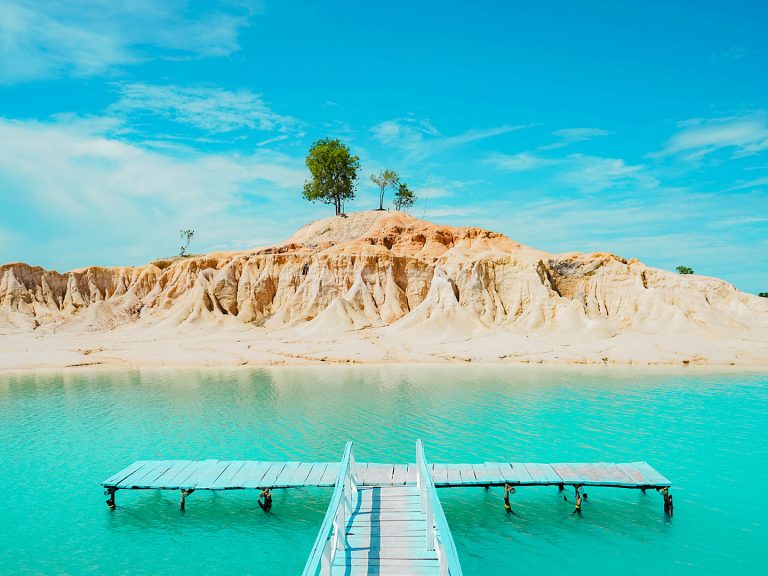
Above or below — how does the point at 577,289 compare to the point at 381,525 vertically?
above

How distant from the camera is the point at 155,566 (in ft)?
41.9

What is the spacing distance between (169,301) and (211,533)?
55182 millimetres

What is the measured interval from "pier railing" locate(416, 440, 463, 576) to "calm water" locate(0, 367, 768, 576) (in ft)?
5.99

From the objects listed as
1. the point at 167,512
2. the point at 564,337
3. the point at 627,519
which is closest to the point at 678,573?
the point at 627,519

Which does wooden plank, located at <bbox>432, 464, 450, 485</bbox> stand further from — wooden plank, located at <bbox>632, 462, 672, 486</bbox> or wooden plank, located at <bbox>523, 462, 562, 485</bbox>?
wooden plank, located at <bbox>632, 462, 672, 486</bbox>

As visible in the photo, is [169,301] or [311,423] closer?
[311,423]

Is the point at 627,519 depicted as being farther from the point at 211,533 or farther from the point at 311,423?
the point at 311,423

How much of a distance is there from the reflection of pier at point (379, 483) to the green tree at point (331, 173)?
231ft

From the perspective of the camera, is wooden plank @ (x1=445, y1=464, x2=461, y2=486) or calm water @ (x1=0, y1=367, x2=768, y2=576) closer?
calm water @ (x1=0, y1=367, x2=768, y2=576)

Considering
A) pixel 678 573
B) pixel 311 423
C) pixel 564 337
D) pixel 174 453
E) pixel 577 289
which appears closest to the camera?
pixel 678 573

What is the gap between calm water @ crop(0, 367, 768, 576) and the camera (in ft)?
43.5

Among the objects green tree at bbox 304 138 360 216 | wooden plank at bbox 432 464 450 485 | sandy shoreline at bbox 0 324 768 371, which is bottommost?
wooden plank at bbox 432 464 450 485

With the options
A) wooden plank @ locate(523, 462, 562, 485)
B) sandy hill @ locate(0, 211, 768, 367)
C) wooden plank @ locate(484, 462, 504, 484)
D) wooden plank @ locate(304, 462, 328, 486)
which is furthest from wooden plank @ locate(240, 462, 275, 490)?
sandy hill @ locate(0, 211, 768, 367)

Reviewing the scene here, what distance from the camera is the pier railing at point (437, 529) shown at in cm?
860
